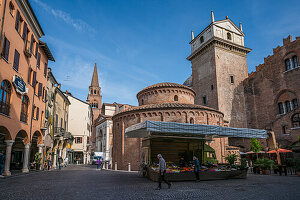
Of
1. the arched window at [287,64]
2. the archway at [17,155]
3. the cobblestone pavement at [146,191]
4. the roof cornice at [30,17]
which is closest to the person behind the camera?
the cobblestone pavement at [146,191]

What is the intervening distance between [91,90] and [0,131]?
64.9 meters

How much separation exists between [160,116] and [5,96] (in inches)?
531

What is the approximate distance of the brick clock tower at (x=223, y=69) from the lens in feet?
110

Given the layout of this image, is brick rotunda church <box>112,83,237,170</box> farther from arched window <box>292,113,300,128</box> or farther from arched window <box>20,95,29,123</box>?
arched window <box>292,113,300,128</box>

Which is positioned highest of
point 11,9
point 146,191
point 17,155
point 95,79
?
point 95,79

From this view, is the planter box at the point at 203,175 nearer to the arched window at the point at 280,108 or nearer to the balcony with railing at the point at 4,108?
the balcony with railing at the point at 4,108

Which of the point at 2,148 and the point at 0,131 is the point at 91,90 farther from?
the point at 0,131

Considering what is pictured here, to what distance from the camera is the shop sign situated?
49.7 ft

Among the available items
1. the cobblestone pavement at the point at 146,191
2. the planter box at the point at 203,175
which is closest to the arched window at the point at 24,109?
the cobblestone pavement at the point at 146,191

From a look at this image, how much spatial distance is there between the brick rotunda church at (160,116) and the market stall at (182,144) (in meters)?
5.60

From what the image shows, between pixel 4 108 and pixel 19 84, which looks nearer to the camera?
pixel 4 108

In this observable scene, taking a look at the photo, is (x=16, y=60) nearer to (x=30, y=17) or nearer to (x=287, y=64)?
(x=30, y=17)

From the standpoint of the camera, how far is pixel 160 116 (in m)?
22.5

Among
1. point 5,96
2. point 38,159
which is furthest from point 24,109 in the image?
point 38,159
